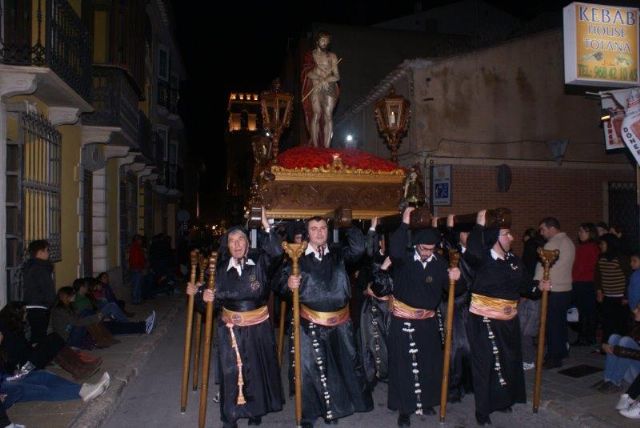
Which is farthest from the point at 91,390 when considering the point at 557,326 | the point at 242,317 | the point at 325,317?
the point at 557,326

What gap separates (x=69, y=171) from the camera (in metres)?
11.6

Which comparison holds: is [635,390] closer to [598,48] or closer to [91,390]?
[598,48]

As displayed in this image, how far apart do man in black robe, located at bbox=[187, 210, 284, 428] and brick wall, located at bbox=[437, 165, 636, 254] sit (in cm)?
816

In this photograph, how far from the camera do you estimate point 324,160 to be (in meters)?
7.08

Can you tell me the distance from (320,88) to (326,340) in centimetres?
384

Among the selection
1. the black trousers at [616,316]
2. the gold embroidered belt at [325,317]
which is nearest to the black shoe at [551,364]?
the black trousers at [616,316]

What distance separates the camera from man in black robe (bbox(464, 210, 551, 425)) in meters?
5.80

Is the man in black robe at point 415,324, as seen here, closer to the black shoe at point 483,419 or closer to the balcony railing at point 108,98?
the black shoe at point 483,419

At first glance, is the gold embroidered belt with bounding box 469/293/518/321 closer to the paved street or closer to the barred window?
the paved street

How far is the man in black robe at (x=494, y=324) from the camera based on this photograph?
5805mm

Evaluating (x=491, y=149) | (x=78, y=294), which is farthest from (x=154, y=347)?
(x=491, y=149)

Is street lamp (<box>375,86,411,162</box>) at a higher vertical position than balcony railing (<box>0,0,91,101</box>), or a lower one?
lower

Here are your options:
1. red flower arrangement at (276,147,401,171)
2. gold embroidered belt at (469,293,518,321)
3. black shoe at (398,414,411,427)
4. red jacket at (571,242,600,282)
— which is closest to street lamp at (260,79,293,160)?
red flower arrangement at (276,147,401,171)

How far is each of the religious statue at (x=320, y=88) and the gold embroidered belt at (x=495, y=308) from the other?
11.2ft
